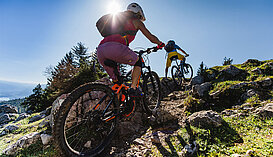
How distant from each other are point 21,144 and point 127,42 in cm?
350

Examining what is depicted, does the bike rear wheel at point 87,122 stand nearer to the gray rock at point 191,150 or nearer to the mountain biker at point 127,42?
the mountain biker at point 127,42

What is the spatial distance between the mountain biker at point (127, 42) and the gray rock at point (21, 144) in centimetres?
263

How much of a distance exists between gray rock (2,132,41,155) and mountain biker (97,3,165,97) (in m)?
2.63

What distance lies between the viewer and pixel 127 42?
2.64 metres

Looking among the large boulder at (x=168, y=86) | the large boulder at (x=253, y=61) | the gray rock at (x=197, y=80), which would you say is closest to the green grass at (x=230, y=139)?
the gray rock at (x=197, y=80)

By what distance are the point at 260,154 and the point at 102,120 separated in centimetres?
234

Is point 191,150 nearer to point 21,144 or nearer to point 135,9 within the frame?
point 135,9

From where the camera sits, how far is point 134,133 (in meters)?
3.02

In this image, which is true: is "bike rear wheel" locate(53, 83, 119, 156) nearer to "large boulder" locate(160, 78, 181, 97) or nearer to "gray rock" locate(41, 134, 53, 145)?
"gray rock" locate(41, 134, 53, 145)

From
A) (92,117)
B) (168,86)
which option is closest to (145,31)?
(92,117)

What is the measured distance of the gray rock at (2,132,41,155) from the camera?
2719 mm

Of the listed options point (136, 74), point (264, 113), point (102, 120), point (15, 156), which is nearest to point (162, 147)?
point (102, 120)

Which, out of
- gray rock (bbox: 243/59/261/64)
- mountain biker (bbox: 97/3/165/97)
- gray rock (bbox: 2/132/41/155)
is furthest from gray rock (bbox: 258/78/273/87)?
gray rock (bbox: 2/132/41/155)

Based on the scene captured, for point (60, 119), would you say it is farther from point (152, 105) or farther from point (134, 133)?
point (152, 105)
